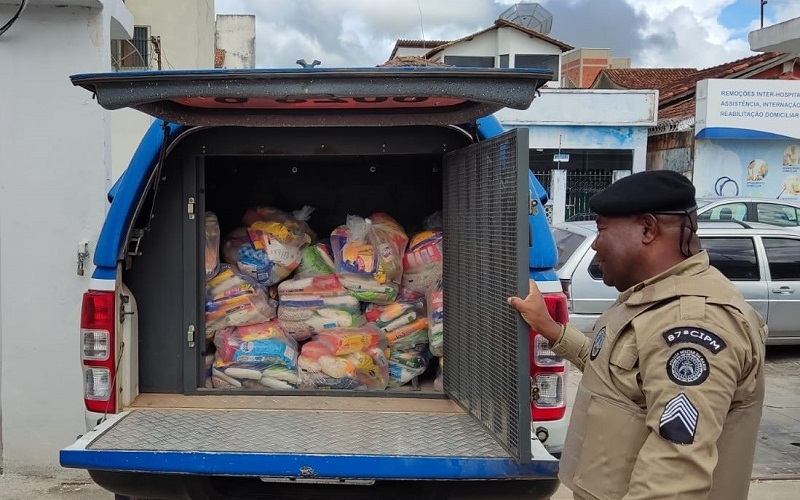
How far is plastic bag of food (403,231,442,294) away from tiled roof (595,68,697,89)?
23427mm

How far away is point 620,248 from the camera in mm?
2086

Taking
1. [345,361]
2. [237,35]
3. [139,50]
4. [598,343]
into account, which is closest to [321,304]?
[345,361]

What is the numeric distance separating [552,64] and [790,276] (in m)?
20.0

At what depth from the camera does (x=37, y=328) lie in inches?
188

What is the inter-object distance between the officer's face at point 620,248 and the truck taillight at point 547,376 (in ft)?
3.75

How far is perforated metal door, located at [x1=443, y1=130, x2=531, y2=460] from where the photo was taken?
2820 mm

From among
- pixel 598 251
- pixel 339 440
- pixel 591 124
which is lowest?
pixel 339 440

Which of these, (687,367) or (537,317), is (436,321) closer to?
(537,317)

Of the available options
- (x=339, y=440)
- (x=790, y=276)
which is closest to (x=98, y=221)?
(x=339, y=440)

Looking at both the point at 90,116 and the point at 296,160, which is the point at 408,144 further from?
the point at 90,116

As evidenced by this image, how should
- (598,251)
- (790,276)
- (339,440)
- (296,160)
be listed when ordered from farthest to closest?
(790,276) → (296,160) → (339,440) → (598,251)

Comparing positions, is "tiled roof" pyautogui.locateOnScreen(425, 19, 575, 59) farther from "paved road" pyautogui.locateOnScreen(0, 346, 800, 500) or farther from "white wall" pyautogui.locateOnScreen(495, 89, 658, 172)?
"paved road" pyautogui.locateOnScreen(0, 346, 800, 500)

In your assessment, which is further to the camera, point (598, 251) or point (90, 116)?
point (90, 116)

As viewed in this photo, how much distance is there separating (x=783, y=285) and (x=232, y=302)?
22.3 ft
